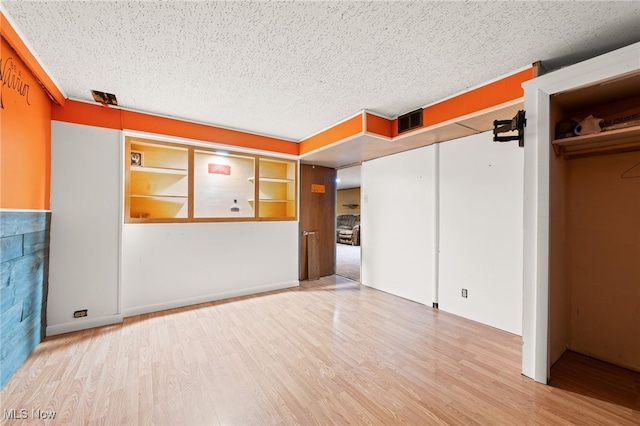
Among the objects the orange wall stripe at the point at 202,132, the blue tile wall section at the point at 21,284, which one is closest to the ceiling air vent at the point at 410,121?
the orange wall stripe at the point at 202,132

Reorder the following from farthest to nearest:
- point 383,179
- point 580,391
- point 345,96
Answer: point 383,179 < point 345,96 < point 580,391

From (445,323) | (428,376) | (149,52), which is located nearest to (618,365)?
(445,323)

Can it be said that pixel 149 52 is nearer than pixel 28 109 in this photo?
Yes

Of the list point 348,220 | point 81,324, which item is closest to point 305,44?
point 81,324

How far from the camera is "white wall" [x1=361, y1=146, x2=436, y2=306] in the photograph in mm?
3451

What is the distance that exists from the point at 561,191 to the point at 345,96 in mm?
2113

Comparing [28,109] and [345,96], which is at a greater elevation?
[345,96]

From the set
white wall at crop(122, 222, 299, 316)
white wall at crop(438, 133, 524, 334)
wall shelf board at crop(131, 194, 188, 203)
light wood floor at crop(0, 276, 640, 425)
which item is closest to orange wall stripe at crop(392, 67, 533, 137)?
white wall at crop(438, 133, 524, 334)

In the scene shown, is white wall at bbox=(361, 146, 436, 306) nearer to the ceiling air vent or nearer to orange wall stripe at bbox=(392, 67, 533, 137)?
the ceiling air vent

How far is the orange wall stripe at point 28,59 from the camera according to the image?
64.9 inches

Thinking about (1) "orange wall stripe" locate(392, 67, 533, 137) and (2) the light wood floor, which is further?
(1) "orange wall stripe" locate(392, 67, 533, 137)

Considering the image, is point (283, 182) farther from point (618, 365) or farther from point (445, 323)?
point (618, 365)

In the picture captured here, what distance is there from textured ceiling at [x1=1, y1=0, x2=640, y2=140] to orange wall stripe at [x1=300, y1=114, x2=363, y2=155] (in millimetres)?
431

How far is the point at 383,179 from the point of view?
4.14 m
